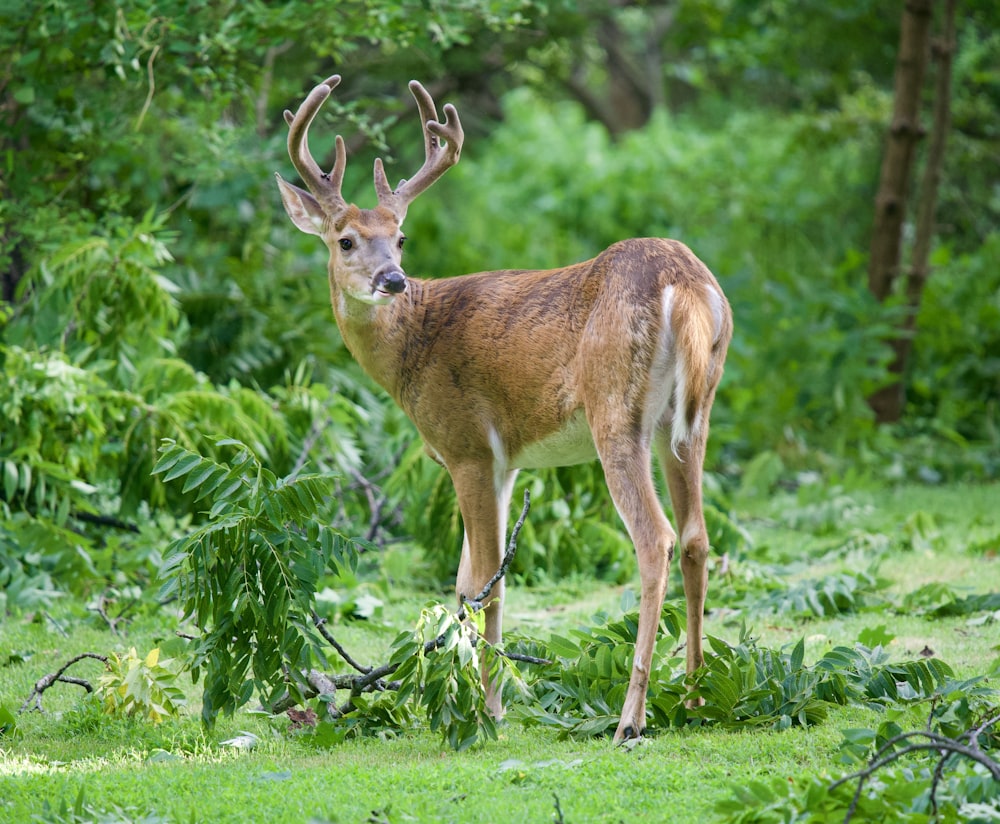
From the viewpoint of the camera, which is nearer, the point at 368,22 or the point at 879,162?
the point at 368,22

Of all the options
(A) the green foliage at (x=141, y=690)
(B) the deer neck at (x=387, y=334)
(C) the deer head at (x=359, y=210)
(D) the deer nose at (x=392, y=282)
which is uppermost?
(C) the deer head at (x=359, y=210)

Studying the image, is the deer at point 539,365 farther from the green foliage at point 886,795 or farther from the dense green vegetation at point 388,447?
the green foliage at point 886,795

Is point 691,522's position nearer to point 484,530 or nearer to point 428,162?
point 484,530

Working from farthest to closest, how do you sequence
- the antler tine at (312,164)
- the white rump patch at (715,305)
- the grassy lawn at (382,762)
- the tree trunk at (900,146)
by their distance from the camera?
1. the tree trunk at (900,146)
2. the antler tine at (312,164)
3. the white rump patch at (715,305)
4. the grassy lawn at (382,762)

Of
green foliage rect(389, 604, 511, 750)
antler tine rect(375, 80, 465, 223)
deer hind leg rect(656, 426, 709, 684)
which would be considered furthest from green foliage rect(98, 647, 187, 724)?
antler tine rect(375, 80, 465, 223)

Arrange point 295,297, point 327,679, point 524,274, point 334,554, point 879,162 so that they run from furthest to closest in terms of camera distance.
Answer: point 879,162, point 295,297, point 524,274, point 327,679, point 334,554

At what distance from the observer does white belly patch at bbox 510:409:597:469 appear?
4875 mm

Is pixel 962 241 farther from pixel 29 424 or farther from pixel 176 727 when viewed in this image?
pixel 176 727

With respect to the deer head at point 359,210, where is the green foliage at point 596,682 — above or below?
below

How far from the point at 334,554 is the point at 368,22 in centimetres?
430

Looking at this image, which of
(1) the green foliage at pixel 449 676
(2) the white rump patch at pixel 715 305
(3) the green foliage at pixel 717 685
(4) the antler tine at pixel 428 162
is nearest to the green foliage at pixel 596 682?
(3) the green foliage at pixel 717 685

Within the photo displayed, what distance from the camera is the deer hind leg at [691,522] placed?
465 centimetres

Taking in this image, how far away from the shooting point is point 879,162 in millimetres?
14266

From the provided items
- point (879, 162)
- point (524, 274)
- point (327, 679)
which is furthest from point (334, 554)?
point (879, 162)
